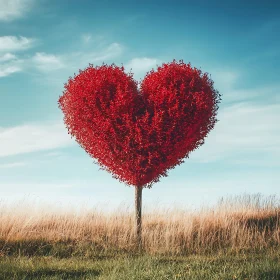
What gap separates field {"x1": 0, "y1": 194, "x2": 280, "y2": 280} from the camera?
33.8 feet

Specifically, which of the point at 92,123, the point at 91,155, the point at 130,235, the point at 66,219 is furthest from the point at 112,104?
the point at 66,219

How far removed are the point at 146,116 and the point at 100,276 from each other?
633 cm

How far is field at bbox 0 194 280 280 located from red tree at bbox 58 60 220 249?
1546mm

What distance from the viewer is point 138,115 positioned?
47.6 feet

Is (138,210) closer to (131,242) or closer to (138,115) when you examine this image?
(131,242)

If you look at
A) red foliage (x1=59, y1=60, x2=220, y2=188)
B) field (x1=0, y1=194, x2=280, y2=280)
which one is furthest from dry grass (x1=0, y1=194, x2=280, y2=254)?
red foliage (x1=59, y1=60, x2=220, y2=188)

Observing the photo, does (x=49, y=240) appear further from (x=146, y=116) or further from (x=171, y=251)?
(x=146, y=116)

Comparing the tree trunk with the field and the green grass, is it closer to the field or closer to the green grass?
the field

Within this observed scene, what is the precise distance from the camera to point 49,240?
48.9ft

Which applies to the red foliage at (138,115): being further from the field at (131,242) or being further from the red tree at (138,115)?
the field at (131,242)

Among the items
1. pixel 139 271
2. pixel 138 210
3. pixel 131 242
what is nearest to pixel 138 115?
pixel 138 210

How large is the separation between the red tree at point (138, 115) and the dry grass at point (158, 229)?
126cm

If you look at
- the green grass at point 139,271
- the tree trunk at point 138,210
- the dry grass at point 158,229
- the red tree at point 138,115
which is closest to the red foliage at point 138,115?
the red tree at point 138,115

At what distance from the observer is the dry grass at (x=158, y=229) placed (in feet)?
48.7
